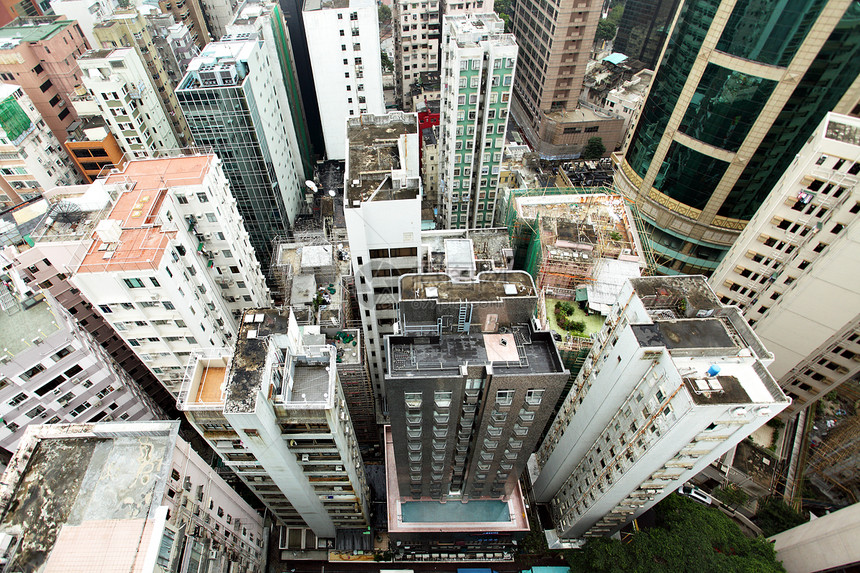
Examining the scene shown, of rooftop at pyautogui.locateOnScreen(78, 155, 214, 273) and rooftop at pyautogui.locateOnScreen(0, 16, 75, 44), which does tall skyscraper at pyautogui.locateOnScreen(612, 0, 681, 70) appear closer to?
rooftop at pyautogui.locateOnScreen(78, 155, 214, 273)

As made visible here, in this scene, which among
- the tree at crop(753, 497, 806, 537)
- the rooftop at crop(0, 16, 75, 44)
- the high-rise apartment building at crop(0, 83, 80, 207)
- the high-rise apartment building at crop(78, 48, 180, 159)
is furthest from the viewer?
the rooftop at crop(0, 16, 75, 44)

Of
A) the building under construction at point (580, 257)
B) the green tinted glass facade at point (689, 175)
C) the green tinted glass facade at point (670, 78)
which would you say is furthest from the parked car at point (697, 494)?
the green tinted glass facade at point (670, 78)

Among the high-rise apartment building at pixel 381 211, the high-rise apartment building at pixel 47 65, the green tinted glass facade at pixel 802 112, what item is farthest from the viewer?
the high-rise apartment building at pixel 47 65

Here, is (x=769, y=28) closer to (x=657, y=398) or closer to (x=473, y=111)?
(x=473, y=111)

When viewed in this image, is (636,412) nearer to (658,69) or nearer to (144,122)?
(658,69)

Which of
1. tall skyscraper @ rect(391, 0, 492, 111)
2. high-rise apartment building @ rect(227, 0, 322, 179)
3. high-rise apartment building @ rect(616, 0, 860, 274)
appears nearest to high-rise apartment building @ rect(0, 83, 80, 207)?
high-rise apartment building @ rect(227, 0, 322, 179)

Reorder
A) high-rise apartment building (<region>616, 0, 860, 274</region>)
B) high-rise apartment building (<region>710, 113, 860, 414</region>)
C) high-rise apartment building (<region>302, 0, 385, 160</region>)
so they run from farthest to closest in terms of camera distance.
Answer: high-rise apartment building (<region>302, 0, 385, 160</region>)
high-rise apartment building (<region>616, 0, 860, 274</region>)
high-rise apartment building (<region>710, 113, 860, 414</region>)

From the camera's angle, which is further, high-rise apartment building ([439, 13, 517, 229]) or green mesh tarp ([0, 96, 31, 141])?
green mesh tarp ([0, 96, 31, 141])

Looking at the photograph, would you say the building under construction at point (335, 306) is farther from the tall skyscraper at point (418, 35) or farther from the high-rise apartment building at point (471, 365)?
the tall skyscraper at point (418, 35)
